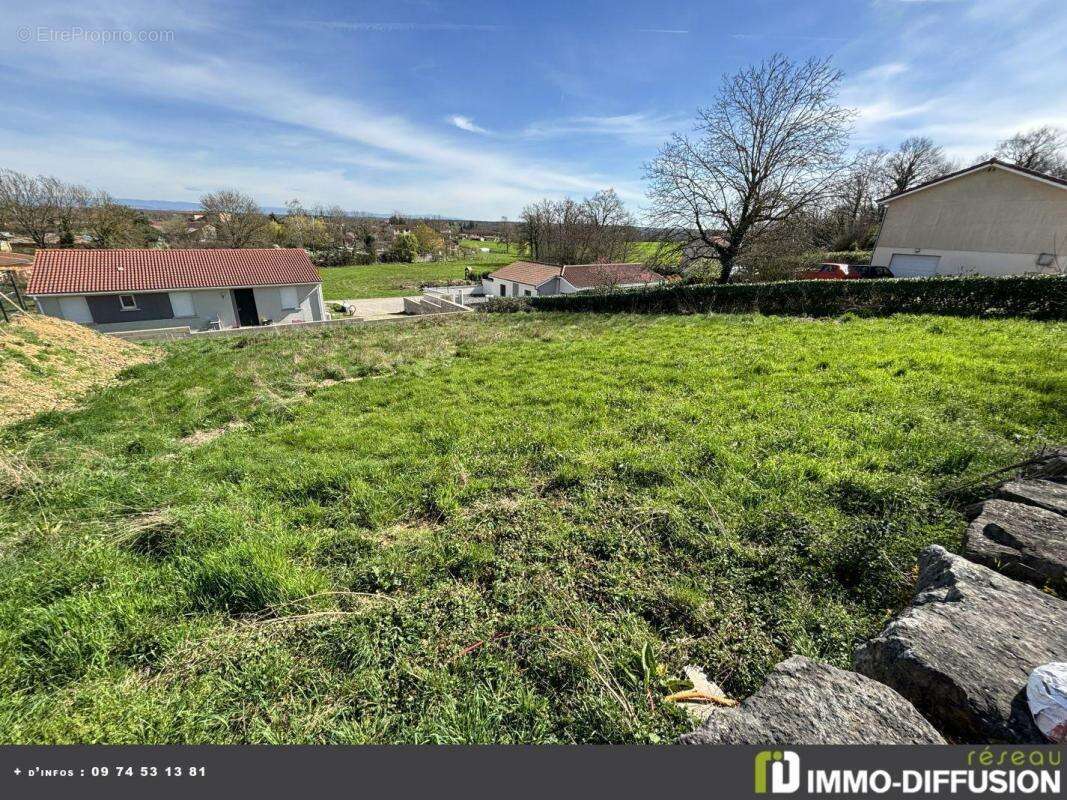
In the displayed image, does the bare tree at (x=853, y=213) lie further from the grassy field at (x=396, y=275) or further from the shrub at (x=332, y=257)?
the shrub at (x=332, y=257)

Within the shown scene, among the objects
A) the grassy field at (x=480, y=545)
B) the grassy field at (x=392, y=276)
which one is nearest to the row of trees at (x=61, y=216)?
the grassy field at (x=392, y=276)

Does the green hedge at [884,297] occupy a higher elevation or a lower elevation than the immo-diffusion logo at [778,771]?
higher

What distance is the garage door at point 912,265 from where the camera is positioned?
829 inches

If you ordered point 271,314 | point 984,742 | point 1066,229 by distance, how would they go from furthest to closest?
point 271,314
point 1066,229
point 984,742

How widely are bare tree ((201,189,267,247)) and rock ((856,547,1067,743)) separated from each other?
61707mm

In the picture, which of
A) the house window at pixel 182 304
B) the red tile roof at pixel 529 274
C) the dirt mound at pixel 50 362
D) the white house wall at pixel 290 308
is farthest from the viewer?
the red tile roof at pixel 529 274

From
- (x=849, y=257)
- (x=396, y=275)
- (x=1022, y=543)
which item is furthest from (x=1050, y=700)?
(x=396, y=275)

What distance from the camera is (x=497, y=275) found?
42.3 m

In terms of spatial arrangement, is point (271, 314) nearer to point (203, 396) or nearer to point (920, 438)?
point (203, 396)

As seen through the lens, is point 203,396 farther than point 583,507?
Yes

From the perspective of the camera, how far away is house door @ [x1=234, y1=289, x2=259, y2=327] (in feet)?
87.1

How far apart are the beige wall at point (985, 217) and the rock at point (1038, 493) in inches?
995

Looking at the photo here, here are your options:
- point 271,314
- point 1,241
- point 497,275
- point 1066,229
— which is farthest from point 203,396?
point 1,241

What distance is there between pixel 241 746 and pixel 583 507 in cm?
269
